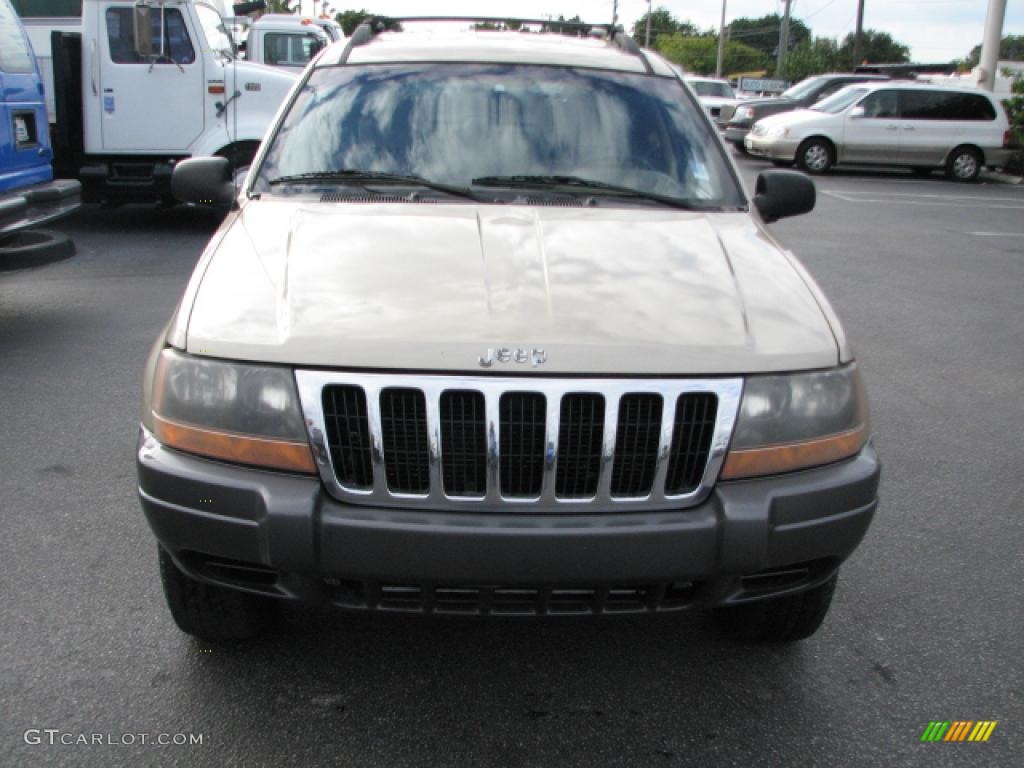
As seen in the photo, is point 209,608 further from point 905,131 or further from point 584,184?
point 905,131

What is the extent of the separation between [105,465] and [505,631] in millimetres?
2175

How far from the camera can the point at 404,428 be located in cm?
248

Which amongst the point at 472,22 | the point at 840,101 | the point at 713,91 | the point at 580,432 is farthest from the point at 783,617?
the point at 713,91

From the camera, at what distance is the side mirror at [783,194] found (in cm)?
417

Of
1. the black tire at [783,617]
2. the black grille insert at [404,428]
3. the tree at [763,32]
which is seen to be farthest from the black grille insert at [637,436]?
the tree at [763,32]

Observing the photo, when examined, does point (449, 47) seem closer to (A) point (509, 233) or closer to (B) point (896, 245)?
(A) point (509, 233)

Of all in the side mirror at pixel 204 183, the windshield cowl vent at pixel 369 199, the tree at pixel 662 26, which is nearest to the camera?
the windshield cowl vent at pixel 369 199

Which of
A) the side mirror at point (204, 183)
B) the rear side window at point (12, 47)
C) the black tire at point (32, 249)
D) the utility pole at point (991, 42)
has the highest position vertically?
the utility pole at point (991, 42)

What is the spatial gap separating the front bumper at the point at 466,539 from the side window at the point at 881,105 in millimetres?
18754

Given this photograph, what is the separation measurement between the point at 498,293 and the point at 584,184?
3.39 ft

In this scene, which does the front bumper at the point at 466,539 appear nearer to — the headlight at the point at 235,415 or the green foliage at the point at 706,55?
the headlight at the point at 235,415

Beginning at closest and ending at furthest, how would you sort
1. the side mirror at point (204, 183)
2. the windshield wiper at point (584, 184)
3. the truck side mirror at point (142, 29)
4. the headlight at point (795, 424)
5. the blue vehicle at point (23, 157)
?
the headlight at point (795, 424) < the windshield wiper at point (584, 184) < the side mirror at point (204, 183) < the blue vehicle at point (23, 157) < the truck side mirror at point (142, 29)

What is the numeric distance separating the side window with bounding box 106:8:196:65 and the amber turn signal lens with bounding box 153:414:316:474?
9286 millimetres

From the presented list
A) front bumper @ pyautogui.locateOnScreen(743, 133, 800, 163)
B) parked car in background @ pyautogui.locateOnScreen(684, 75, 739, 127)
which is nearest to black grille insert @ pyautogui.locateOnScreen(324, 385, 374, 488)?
front bumper @ pyautogui.locateOnScreen(743, 133, 800, 163)
